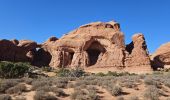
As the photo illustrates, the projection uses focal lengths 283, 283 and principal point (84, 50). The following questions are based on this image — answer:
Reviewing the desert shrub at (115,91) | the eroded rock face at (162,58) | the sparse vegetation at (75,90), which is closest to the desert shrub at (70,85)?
the sparse vegetation at (75,90)

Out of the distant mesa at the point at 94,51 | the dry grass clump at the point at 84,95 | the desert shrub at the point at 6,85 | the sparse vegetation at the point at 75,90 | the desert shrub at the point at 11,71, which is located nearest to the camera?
the dry grass clump at the point at 84,95

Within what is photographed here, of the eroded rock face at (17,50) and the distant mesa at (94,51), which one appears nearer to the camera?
the distant mesa at (94,51)

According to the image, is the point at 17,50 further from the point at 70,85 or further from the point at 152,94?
the point at 152,94

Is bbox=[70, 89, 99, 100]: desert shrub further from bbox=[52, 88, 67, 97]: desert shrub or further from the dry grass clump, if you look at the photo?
bbox=[52, 88, 67, 97]: desert shrub

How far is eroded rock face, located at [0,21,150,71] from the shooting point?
55.6m

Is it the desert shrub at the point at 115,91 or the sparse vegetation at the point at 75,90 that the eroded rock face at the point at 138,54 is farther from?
the desert shrub at the point at 115,91

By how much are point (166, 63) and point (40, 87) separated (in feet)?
162

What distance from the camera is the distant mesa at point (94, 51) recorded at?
5528cm

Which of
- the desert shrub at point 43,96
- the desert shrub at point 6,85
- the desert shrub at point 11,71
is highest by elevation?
the desert shrub at point 11,71

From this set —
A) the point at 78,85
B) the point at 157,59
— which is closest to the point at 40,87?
the point at 78,85

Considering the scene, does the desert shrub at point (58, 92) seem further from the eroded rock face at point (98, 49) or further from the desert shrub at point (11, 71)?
the eroded rock face at point (98, 49)

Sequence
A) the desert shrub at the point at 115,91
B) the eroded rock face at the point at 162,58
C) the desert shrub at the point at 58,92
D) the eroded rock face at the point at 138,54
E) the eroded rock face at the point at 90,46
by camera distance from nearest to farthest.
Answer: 1. the desert shrub at the point at 58,92
2. the desert shrub at the point at 115,91
3. the eroded rock face at the point at 138,54
4. the eroded rock face at the point at 90,46
5. the eroded rock face at the point at 162,58

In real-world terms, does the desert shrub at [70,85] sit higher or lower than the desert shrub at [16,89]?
higher

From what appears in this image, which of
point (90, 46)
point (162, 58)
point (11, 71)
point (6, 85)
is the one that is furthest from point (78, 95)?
point (162, 58)
